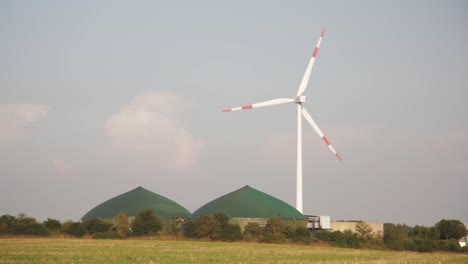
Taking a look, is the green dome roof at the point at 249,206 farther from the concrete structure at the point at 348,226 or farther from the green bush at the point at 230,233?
the green bush at the point at 230,233

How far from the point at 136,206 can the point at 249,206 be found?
114 ft

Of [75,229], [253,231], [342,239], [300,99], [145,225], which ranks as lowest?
[342,239]

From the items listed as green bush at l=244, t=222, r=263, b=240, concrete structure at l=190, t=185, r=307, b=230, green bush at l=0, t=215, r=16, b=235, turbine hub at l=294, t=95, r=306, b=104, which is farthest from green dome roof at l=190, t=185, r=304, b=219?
green bush at l=0, t=215, r=16, b=235

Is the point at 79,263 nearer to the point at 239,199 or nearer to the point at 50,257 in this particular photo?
the point at 50,257

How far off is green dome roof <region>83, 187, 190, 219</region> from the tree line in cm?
2983

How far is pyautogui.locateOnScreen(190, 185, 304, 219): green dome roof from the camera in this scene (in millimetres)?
156000

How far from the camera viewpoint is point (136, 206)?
179500mm

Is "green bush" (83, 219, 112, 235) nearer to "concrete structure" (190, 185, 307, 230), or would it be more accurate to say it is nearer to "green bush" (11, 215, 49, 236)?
"green bush" (11, 215, 49, 236)

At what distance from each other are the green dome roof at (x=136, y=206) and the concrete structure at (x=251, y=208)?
1404 cm

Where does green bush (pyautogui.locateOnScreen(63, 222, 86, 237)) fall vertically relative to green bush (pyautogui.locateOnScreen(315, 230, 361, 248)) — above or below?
above

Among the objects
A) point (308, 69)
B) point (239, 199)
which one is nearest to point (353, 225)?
point (239, 199)

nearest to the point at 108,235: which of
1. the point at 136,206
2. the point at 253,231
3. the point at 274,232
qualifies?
the point at 253,231

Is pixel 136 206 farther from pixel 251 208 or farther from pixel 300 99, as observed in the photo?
pixel 300 99

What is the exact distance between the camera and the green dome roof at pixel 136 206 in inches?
6944
